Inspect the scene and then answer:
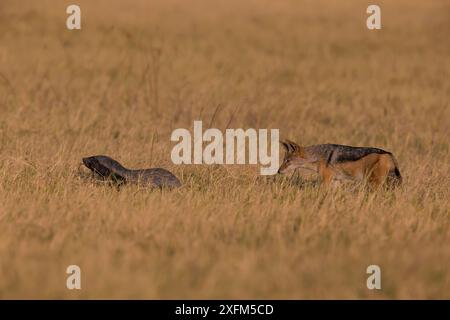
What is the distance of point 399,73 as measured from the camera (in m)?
21.2

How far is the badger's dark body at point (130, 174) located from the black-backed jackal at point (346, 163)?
4.39 ft

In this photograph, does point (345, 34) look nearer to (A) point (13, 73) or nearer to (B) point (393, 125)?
(B) point (393, 125)

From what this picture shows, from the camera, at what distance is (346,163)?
1027 centimetres

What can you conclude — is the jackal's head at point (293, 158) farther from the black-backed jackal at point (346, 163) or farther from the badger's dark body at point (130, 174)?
the badger's dark body at point (130, 174)

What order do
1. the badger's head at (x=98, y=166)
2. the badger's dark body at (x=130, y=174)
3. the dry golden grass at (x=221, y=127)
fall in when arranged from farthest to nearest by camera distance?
the badger's head at (x=98, y=166), the badger's dark body at (x=130, y=174), the dry golden grass at (x=221, y=127)

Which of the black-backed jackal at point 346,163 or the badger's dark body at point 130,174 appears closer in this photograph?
the black-backed jackal at point 346,163

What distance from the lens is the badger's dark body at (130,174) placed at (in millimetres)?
10211

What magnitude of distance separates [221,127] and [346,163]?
6655mm

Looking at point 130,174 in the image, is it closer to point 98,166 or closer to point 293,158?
point 98,166

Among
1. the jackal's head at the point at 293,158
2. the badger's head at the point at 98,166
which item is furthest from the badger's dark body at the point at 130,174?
the jackal's head at the point at 293,158

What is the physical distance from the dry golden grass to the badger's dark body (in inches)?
12.4

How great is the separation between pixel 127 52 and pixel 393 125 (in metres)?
6.90

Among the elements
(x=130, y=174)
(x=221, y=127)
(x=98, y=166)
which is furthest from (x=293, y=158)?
(x=221, y=127)

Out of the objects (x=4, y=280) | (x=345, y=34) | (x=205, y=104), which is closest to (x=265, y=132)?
(x=205, y=104)
